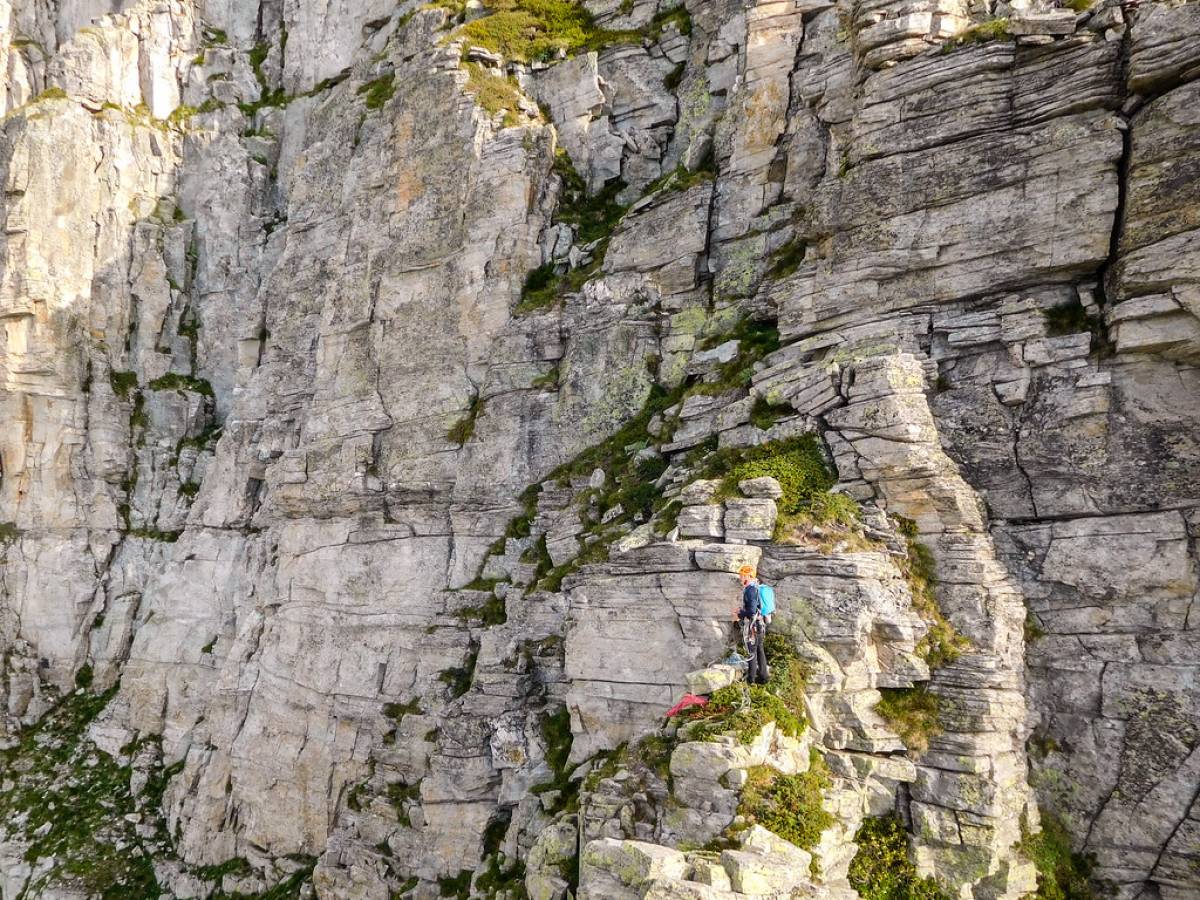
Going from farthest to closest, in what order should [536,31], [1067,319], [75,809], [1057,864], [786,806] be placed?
1. [536,31]
2. [75,809]
3. [1067,319]
4. [1057,864]
5. [786,806]

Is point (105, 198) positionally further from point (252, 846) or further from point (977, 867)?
point (977, 867)

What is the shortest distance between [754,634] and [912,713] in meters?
3.84

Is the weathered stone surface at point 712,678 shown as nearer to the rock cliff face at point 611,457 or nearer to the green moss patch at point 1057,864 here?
the rock cliff face at point 611,457

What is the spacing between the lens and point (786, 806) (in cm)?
1250

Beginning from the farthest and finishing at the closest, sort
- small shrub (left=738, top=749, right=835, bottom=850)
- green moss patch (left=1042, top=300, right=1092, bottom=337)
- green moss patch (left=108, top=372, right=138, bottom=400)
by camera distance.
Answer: green moss patch (left=108, top=372, right=138, bottom=400) < green moss patch (left=1042, top=300, right=1092, bottom=337) < small shrub (left=738, top=749, right=835, bottom=850)

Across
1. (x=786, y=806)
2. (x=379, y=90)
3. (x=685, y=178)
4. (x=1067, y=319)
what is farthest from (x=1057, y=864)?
(x=379, y=90)

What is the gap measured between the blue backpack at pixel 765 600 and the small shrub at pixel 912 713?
3.24 metres

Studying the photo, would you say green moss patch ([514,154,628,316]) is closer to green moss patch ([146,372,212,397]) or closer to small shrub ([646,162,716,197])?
small shrub ([646,162,716,197])

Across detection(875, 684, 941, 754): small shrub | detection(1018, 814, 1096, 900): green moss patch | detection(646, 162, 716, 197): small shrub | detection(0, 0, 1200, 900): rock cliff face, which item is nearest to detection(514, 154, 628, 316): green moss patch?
detection(0, 0, 1200, 900): rock cliff face

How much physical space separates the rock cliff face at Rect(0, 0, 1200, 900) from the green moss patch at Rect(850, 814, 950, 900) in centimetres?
39

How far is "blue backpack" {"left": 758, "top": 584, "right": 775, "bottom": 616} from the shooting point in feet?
47.0

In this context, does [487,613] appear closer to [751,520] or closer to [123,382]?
[751,520]

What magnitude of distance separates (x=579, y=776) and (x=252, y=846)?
16325mm

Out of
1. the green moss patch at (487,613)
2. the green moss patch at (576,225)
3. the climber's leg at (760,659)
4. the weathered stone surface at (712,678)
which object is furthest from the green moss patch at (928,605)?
the green moss patch at (576,225)
